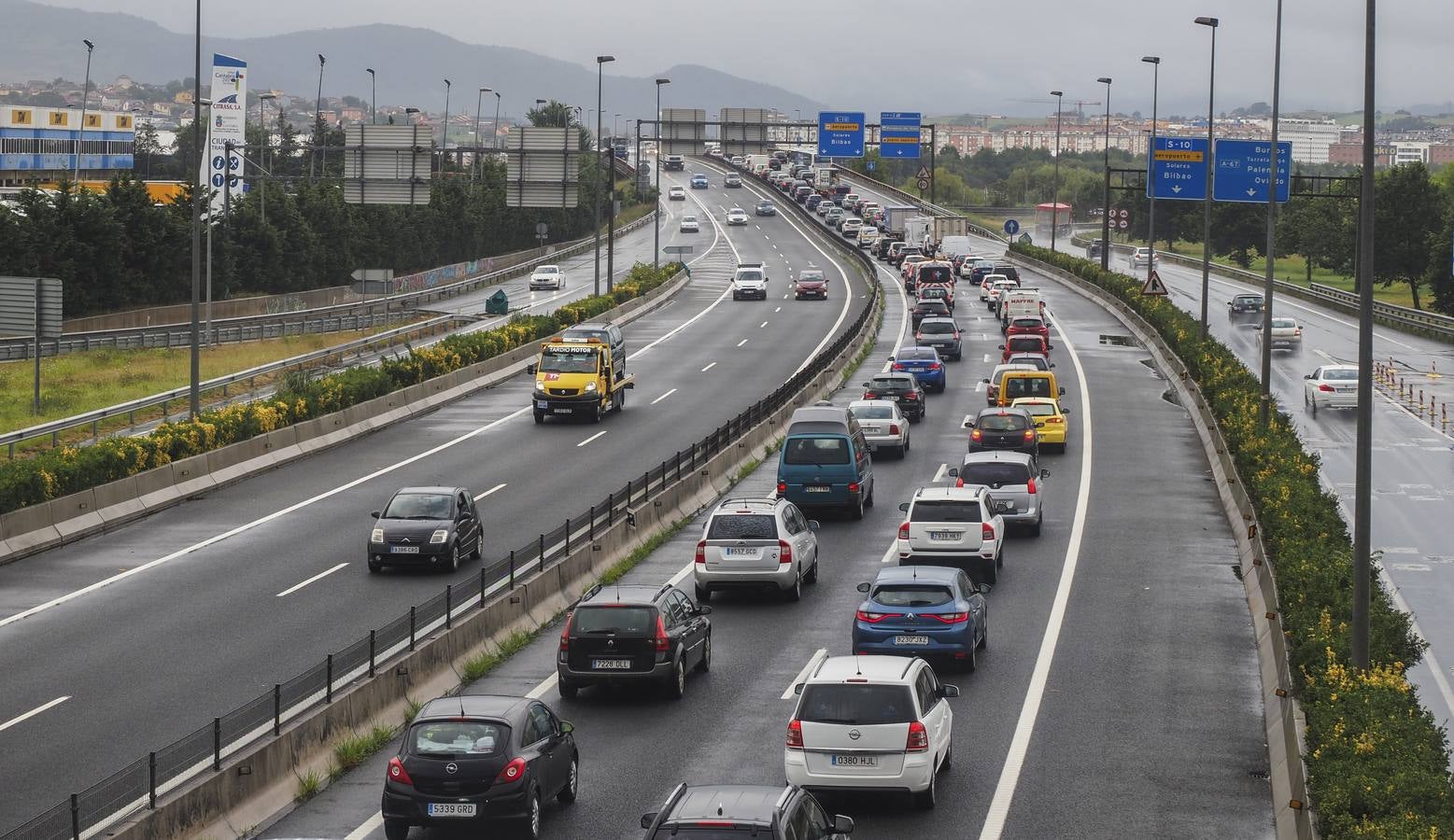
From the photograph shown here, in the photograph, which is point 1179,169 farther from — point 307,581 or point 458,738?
point 458,738

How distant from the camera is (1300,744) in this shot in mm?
18000

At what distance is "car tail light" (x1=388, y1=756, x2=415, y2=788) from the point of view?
17062 millimetres

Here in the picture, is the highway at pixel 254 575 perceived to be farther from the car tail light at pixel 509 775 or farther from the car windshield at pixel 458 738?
the car tail light at pixel 509 775

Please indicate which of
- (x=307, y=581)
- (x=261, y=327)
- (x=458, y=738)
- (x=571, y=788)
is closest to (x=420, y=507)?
(x=307, y=581)

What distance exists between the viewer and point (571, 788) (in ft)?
61.5

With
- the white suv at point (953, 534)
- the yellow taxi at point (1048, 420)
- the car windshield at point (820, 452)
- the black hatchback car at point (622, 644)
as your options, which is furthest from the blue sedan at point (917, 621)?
the yellow taxi at point (1048, 420)

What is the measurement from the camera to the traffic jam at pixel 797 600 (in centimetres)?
1702

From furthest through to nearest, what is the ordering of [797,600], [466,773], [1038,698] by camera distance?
[797,600] → [1038,698] → [466,773]

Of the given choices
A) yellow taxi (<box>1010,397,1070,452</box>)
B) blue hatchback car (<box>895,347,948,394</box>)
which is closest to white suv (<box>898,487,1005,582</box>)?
yellow taxi (<box>1010,397,1070,452</box>)

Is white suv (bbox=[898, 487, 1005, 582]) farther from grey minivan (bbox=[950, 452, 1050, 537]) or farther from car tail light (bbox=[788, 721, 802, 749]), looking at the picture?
car tail light (bbox=[788, 721, 802, 749])

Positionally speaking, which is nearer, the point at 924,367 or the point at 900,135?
the point at 924,367

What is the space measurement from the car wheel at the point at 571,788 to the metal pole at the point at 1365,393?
860 centimetres

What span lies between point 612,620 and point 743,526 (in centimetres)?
691

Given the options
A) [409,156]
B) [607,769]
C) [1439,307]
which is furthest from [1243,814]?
[1439,307]
